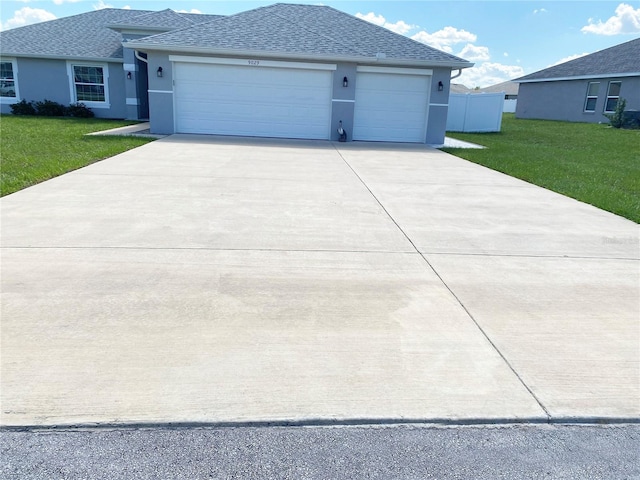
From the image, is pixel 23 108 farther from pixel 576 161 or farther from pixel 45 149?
pixel 576 161

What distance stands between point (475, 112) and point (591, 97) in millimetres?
13022

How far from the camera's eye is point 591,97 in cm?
3372

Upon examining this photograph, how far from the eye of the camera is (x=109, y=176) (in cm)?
994

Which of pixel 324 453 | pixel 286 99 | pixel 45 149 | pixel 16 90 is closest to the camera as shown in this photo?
pixel 324 453

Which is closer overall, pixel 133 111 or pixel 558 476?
pixel 558 476

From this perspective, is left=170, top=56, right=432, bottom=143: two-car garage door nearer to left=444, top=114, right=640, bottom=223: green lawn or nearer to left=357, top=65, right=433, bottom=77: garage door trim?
left=357, top=65, right=433, bottom=77: garage door trim

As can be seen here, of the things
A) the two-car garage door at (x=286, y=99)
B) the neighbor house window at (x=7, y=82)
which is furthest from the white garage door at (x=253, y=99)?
the neighbor house window at (x=7, y=82)

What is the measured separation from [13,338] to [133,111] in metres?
22.5

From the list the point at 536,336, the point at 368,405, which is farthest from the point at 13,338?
the point at 536,336

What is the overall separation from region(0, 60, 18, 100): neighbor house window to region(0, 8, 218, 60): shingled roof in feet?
3.53

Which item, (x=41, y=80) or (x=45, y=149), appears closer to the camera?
(x=45, y=149)

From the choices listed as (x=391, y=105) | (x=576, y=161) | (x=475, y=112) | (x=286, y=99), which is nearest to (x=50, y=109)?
(x=286, y=99)

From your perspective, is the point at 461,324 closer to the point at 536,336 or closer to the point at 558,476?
the point at 536,336

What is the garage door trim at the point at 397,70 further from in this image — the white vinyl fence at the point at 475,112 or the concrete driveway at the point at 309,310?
the concrete driveway at the point at 309,310
